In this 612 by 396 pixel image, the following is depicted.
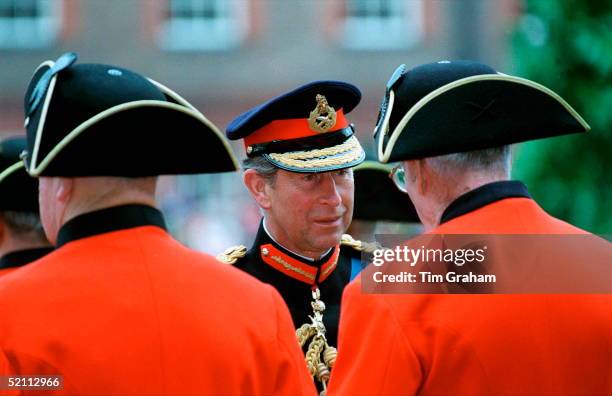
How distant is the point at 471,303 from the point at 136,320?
0.94 meters

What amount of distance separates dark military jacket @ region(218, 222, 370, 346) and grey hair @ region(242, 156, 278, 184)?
0.76 feet

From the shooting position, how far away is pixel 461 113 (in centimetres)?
345

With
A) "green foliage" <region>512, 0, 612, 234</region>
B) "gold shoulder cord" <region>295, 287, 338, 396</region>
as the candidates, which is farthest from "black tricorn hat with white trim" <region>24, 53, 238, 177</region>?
"green foliage" <region>512, 0, 612, 234</region>

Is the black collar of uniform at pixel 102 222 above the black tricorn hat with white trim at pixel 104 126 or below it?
below

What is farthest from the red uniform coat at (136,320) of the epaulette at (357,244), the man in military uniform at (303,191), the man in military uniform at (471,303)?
the epaulette at (357,244)

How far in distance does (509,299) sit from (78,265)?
1.20 meters

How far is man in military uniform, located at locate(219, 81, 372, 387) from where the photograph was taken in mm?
4531

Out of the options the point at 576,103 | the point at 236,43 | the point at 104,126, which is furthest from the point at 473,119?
the point at 236,43

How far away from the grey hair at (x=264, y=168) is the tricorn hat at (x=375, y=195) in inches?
45.7

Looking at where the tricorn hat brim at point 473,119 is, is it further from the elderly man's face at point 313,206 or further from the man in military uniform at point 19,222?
the man in military uniform at point 19,222

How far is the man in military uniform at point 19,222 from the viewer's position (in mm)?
4852

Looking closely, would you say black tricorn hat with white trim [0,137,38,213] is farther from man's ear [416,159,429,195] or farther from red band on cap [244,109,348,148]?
man's ear [416,159,429,195]

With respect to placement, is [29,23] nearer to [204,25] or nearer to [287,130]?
[204,25]

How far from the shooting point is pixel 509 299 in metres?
3.30
